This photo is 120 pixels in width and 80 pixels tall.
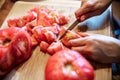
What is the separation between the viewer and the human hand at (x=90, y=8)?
96 centimetres

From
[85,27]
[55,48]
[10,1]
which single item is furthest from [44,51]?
[10,1]

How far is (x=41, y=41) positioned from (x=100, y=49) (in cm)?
25

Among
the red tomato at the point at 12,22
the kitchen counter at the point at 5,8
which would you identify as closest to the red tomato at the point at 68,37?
the red tomato at the point at 12,22

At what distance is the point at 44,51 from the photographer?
0.89m

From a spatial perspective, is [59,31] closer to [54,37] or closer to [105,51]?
[54,37]

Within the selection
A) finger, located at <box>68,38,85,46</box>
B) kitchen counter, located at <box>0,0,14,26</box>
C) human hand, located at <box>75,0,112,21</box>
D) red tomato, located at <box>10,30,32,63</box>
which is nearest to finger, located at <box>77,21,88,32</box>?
human hand, located at <box>75,0,112,21</box>

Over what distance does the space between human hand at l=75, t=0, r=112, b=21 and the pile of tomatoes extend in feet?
0.25

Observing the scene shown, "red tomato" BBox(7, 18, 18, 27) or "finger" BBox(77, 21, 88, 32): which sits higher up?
"red tomato" BBox(7, 18, 18, 27)

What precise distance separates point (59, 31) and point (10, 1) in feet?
2.17

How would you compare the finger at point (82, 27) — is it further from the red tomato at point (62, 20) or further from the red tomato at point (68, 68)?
the red tomato at point (68, 68)

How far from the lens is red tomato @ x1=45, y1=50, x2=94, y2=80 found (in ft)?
2.20

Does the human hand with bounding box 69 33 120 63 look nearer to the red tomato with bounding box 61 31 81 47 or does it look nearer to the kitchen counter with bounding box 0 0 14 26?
the red tomato with bounding box 61 31 81 47

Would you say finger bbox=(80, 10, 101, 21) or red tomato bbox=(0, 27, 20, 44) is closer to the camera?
red tomato bbox=(0, 27, 20, 44)

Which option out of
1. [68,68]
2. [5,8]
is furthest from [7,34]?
[5,8]
